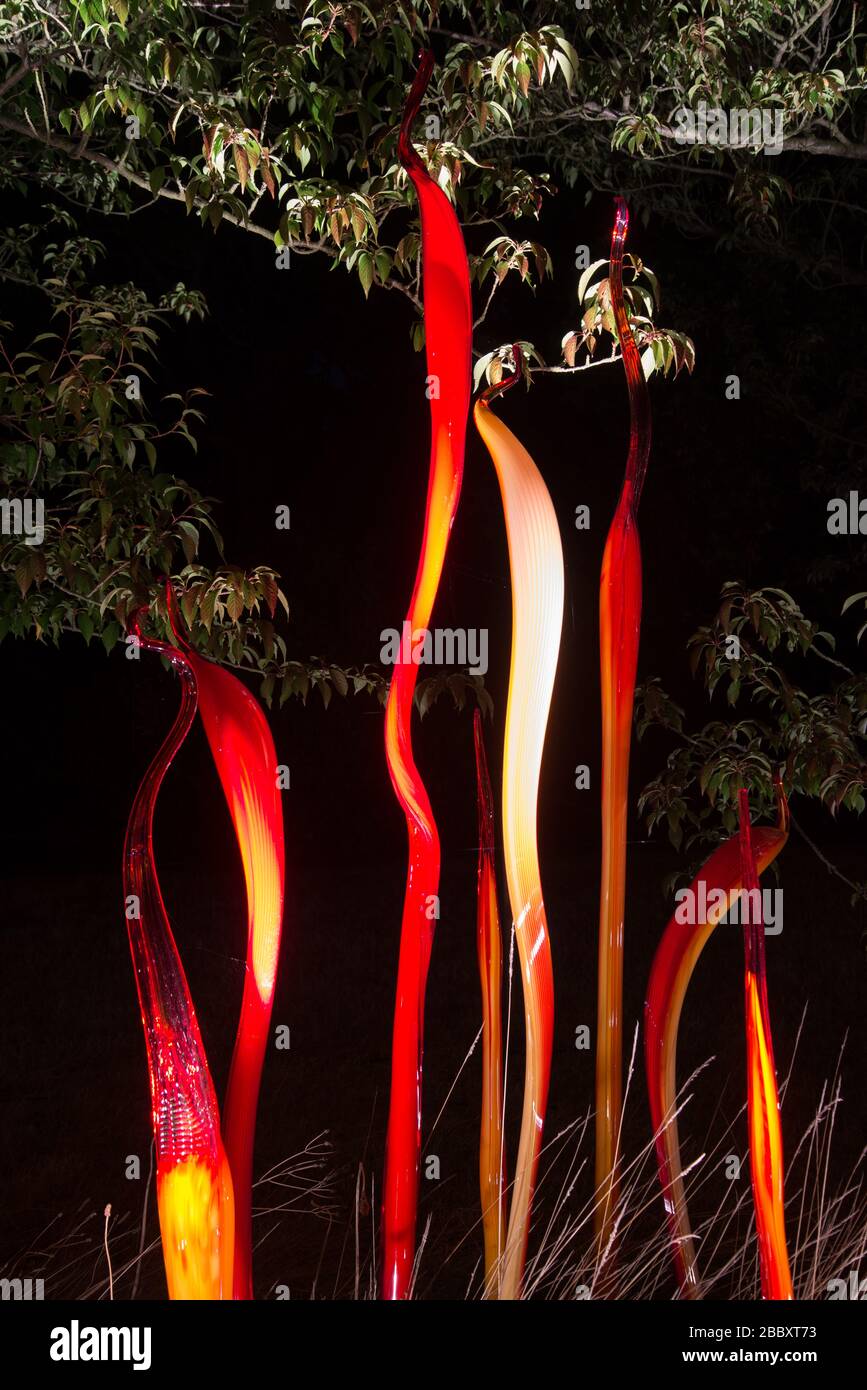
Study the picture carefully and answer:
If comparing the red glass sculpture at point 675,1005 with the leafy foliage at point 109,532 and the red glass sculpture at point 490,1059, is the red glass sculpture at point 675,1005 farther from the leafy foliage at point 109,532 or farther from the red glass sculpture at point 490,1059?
the leafy foliage at point 109,532

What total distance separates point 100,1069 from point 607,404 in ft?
8.50

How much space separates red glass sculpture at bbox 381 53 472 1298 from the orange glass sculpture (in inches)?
3.3

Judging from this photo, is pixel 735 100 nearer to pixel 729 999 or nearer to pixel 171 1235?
pixel 171 1235

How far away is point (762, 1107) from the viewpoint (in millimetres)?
1334

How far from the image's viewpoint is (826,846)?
5.21m

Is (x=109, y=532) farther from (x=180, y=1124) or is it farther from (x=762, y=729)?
(x=762, y=729)

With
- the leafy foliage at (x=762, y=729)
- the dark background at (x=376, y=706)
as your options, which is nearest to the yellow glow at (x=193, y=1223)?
the leafy foliage at (x=762, y=729)

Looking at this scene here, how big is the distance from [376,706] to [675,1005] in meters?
2.55

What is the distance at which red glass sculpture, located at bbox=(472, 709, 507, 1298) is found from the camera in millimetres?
1489

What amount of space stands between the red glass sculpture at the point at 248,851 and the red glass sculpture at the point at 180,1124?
0.34 ft

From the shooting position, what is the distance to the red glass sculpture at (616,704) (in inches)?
58.4

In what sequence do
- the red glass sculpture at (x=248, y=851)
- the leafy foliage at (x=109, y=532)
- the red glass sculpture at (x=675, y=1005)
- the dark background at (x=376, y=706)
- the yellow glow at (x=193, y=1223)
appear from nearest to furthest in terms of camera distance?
the yellow glow at (x=193, y=1223), the red glass sculpture at (x=248, y=851), the red glass sculpture at (x=675, y=1005), the leafy foliage at (x=109, y=532), the dark background at (x=376, y=706)
